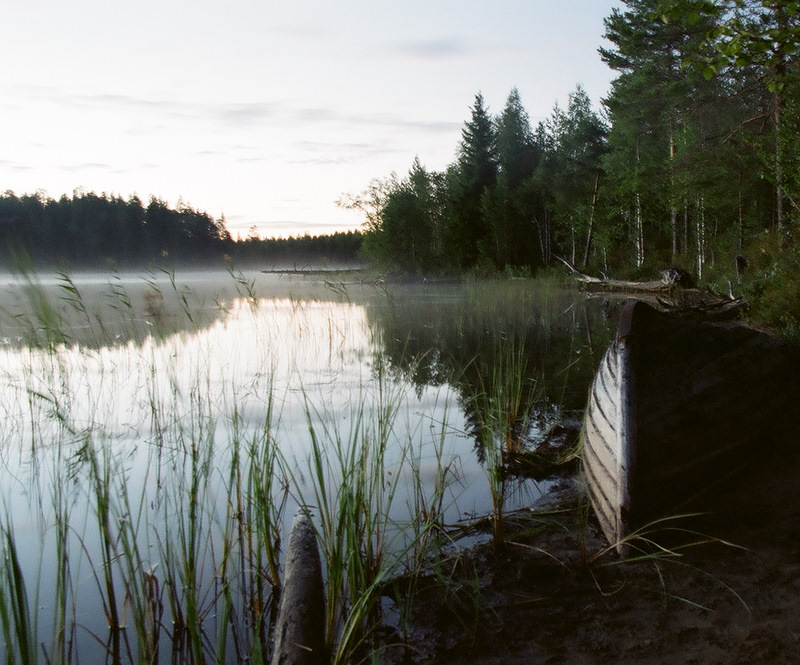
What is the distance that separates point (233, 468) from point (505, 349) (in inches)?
242

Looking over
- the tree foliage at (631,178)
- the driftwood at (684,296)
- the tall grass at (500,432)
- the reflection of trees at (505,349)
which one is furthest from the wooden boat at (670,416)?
the tree foliage at (631,178)

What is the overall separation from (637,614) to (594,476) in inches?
39.6

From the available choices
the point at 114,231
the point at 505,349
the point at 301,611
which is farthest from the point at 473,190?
the point at 114,231

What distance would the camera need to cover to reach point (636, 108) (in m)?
23.0

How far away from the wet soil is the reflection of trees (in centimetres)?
111

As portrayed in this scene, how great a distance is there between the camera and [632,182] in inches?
1033

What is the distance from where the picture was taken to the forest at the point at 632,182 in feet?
52.3

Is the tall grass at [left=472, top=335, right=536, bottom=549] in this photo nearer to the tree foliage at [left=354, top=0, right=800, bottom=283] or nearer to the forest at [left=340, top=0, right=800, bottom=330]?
the forest at [left=340, top=0, right=800, bottom=330]

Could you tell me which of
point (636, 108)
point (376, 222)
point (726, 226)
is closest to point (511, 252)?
point (376, 222)

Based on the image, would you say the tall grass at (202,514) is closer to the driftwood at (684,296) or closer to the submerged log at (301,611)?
the submerged log at (301,611)

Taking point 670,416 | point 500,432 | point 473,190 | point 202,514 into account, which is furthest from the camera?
point 473,190

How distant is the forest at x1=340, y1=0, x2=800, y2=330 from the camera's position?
1595 cm

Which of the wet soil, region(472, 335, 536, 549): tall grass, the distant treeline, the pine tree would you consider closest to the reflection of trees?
region(472, 335, 536, 549): tall grass

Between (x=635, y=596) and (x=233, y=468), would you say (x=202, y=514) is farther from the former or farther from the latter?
(x=635, y=596)
